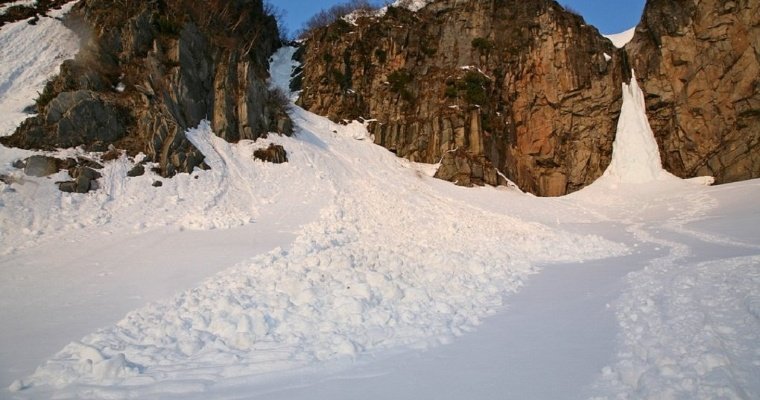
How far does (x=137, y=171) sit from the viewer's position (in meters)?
16.5

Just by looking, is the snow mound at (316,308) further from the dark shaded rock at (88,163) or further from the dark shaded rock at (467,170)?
the dark shaded rock at (467,170)

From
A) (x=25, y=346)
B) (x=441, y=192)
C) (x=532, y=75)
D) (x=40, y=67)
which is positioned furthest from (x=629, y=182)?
(x=40, y=67)

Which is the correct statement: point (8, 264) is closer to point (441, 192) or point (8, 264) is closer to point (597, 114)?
point (441, 192)

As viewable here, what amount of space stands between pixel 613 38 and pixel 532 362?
42306mm

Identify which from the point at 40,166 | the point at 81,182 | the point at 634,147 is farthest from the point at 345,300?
the point at 634,147

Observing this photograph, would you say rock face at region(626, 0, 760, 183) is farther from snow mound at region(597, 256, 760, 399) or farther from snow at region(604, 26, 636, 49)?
snow mound at region(597, 256, 760, 399)

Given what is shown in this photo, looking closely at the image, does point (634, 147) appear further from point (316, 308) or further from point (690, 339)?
point (316, 308)

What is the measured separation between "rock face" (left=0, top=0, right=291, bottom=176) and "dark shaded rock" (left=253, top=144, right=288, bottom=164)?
1.71 metres

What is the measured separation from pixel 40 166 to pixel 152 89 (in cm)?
756

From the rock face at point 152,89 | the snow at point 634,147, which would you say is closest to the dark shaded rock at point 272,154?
the rock face at point 152,89

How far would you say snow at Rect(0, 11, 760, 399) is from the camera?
4.54 meters

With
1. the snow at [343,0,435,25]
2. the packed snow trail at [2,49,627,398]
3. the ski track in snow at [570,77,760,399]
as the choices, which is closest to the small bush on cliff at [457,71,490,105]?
the snow at [343,0,435,25]

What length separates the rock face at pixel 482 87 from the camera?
3083cm

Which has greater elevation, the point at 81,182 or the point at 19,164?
the point at 19,164
